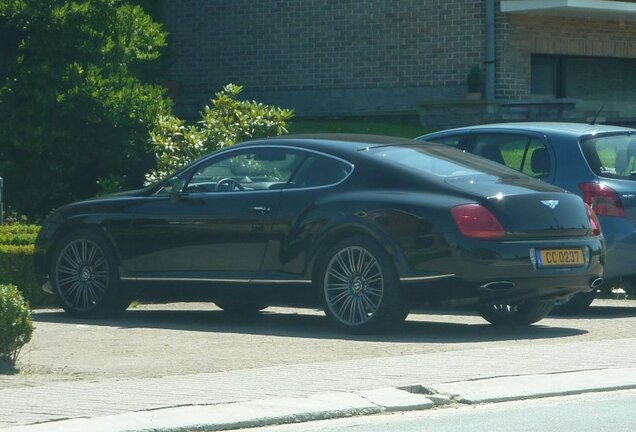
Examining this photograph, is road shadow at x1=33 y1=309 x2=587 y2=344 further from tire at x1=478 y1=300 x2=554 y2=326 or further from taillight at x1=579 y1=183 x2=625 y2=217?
taillight at x1=579 y1=183 x2=625 y2=217

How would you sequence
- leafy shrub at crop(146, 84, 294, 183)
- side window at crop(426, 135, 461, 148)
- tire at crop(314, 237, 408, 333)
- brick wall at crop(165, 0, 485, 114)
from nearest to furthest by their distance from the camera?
1. tire at crop(314, 237, 408, 333)
2. side window at crop(426, 135, 461, 148)
3. leafy shrub at crop(146, 84, 294, 183)
4. brick wall at crop(165, 0, 485, 114)

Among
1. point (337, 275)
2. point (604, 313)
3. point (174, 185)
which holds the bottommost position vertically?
point (604, 313)

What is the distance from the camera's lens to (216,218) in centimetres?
1139

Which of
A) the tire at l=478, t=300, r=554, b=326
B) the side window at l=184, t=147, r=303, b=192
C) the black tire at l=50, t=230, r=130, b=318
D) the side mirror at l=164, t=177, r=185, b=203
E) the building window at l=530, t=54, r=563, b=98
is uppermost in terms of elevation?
the building window at l=530, t=54, r=563, b=98

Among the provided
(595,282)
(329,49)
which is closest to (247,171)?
(595,282)

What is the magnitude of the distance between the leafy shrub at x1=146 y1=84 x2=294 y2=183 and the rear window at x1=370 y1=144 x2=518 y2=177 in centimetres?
594

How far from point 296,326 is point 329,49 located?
14.0m

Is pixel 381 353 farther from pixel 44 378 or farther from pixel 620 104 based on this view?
pixel 620 104

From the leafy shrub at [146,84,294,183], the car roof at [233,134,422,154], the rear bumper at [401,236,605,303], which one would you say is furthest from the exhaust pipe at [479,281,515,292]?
the leafy shrub at [146,84,294,183]

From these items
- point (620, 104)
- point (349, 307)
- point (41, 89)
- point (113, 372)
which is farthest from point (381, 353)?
point (620, 104)

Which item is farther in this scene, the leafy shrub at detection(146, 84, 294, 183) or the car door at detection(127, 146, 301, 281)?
the leafy shrub at detection(146, 84, 294, 183)

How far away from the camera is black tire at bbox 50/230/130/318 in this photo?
471 inches

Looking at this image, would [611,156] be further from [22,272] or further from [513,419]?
[22,272]

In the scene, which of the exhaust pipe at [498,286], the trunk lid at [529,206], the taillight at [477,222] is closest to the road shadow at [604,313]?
the trunk lid at [529,206]
